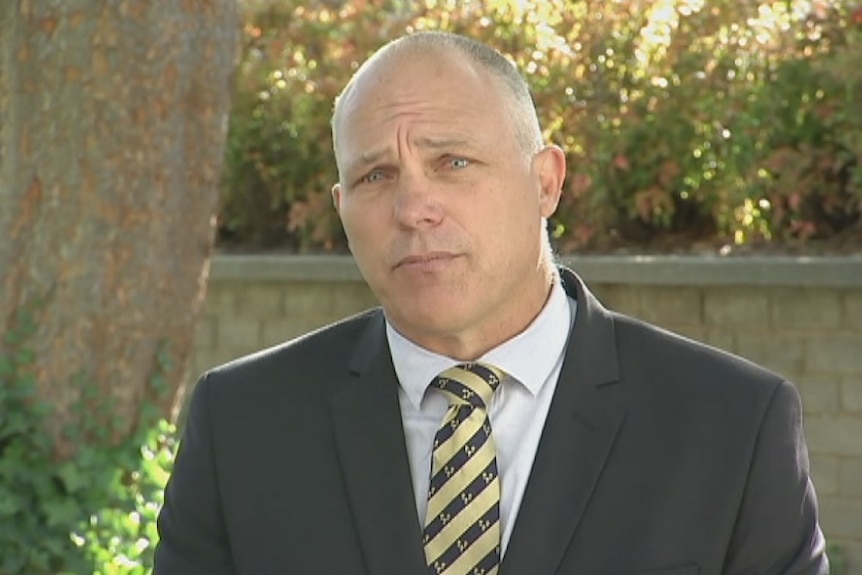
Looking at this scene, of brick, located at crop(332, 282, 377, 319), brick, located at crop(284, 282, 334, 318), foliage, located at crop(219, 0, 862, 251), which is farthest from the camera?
brick, located at crop(284, 282, 334, 318)

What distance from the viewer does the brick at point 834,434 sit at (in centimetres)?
664

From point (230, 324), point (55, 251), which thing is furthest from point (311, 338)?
point (230, 324)

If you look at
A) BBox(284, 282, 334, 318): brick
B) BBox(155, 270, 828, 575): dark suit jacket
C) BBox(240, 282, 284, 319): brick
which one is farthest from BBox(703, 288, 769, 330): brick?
BBox(155, 270, 828, 575): dark suit jacket

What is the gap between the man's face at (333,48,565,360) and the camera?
2936mm

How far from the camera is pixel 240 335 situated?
27.9 feet

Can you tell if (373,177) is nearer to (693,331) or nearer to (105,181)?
(105,181)

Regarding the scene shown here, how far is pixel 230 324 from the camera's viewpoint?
8.58 meters

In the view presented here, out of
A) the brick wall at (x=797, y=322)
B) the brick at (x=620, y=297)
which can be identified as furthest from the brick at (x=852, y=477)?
the brick at (x=620, y=297)

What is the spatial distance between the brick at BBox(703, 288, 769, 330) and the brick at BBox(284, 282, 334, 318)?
1907 millimetres

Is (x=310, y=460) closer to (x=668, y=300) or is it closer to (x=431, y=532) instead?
(x=431, y=532)

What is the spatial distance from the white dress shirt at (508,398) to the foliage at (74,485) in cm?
269

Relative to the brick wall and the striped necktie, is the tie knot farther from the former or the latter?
the brick wall

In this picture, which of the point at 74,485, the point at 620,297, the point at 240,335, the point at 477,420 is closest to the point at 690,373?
the point at 477,420

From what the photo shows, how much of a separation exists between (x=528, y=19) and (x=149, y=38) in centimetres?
273
